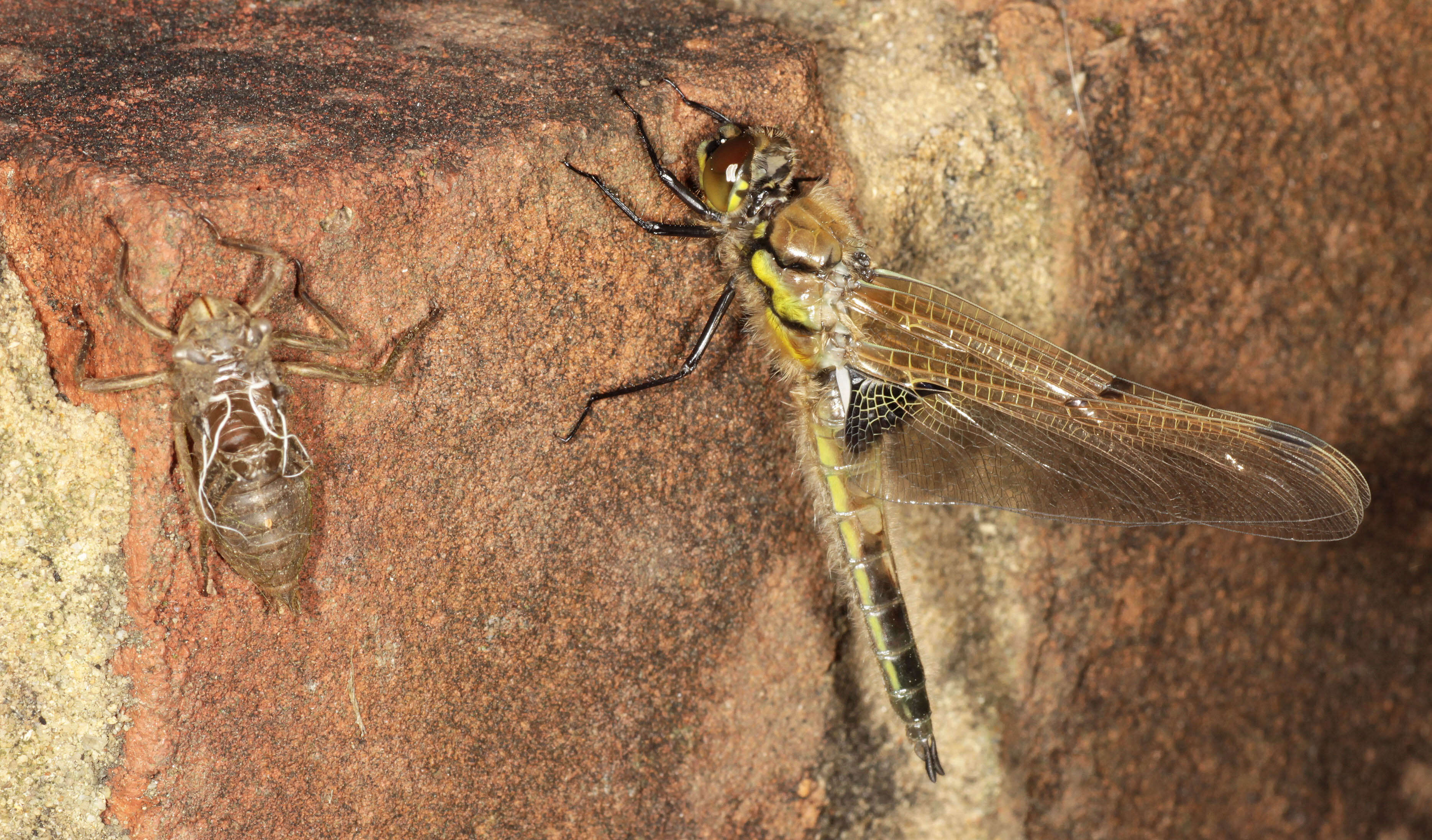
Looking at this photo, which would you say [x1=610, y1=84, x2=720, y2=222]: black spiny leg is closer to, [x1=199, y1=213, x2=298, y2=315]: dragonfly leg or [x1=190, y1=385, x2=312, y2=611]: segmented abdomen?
[x1=199, y1=213, x2=298, y2=315]: dragonfly leg

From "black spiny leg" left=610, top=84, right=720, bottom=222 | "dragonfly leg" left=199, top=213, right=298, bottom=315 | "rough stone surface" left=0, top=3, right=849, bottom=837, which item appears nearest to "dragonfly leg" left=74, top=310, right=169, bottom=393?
"rough stone surface" left=0, top=3, right=849, bottom=837

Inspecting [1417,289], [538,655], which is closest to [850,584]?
[538,655]

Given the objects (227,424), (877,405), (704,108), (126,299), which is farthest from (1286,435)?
(126,299)

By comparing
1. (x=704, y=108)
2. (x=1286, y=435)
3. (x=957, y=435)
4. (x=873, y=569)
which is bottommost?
(x=873, y=569)

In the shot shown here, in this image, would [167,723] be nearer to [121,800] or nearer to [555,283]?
[121,800]

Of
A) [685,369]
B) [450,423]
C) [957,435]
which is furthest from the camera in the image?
[957,435]

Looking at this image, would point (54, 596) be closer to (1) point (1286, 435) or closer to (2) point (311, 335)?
(2) point (311, 335)
